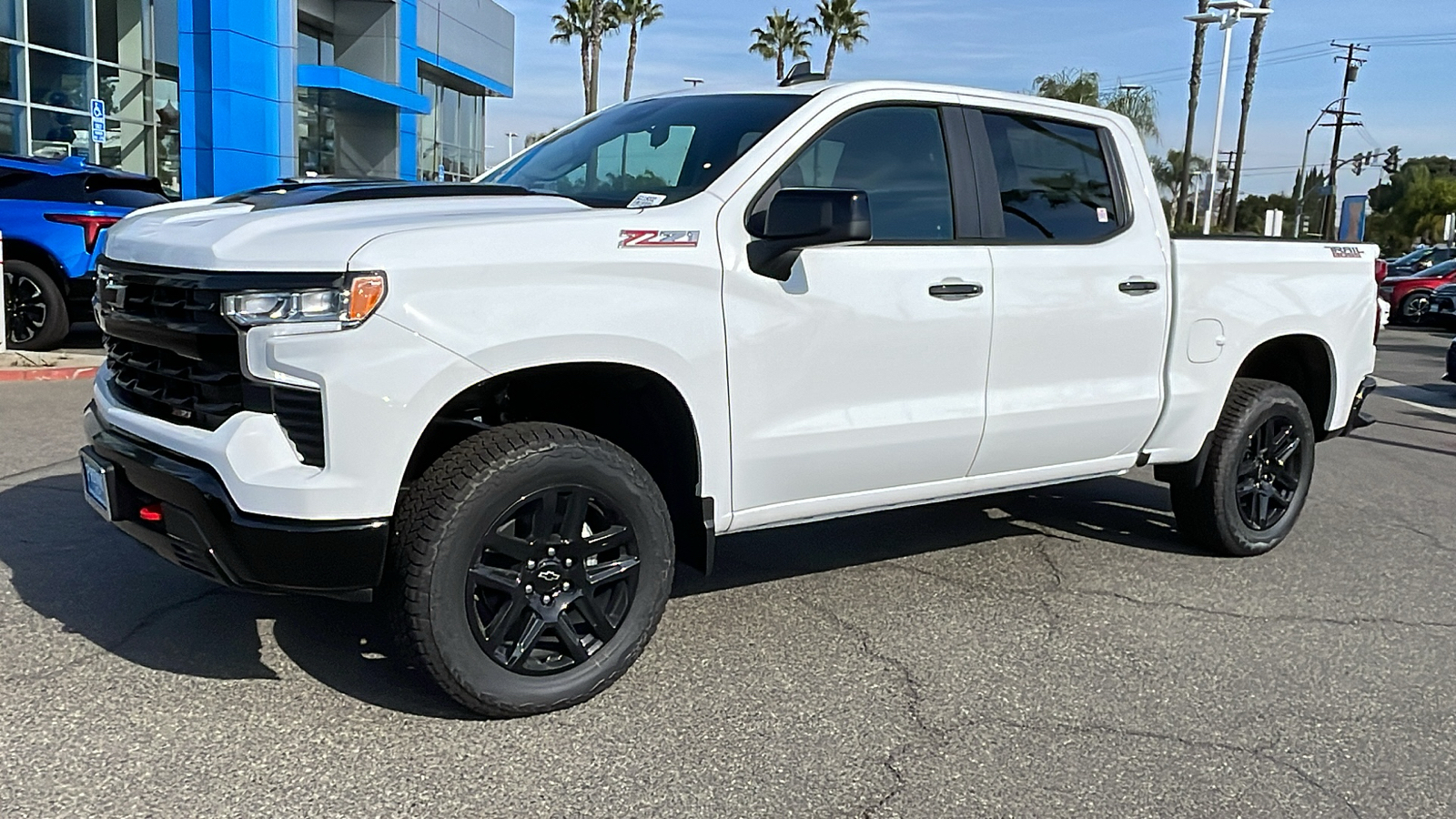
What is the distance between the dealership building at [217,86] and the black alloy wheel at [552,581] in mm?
12316

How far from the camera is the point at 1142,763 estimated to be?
11.7 feet

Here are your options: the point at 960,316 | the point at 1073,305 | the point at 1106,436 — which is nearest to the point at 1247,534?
the point at 1106,436

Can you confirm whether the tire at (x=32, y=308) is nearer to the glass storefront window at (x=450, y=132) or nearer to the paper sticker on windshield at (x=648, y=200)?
the paper sticker on windshield at (x=648, y=200)

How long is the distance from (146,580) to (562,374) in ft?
6.74

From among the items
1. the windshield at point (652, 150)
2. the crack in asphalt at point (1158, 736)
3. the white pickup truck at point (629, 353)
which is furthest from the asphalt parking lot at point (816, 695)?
the windshield at point (652, 150)

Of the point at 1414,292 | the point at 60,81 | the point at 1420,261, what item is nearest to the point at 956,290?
the point at 60,81

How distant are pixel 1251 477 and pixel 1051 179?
1818 millimetres

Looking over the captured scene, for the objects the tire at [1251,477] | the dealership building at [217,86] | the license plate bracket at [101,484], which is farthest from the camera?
the dealership building at [217,86]

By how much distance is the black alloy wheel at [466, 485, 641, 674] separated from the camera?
140 inches

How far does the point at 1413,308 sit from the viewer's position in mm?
24781

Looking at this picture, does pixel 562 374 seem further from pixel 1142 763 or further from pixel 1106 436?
pixel 1106 436

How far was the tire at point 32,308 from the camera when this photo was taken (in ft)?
33.5

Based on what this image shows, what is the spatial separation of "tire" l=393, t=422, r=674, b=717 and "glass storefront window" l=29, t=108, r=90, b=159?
67.9 ft

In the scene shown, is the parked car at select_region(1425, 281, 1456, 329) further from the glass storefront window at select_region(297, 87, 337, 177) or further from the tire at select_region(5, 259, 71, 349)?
the glass storefront window at select_region(297, 87, 337, 177)
